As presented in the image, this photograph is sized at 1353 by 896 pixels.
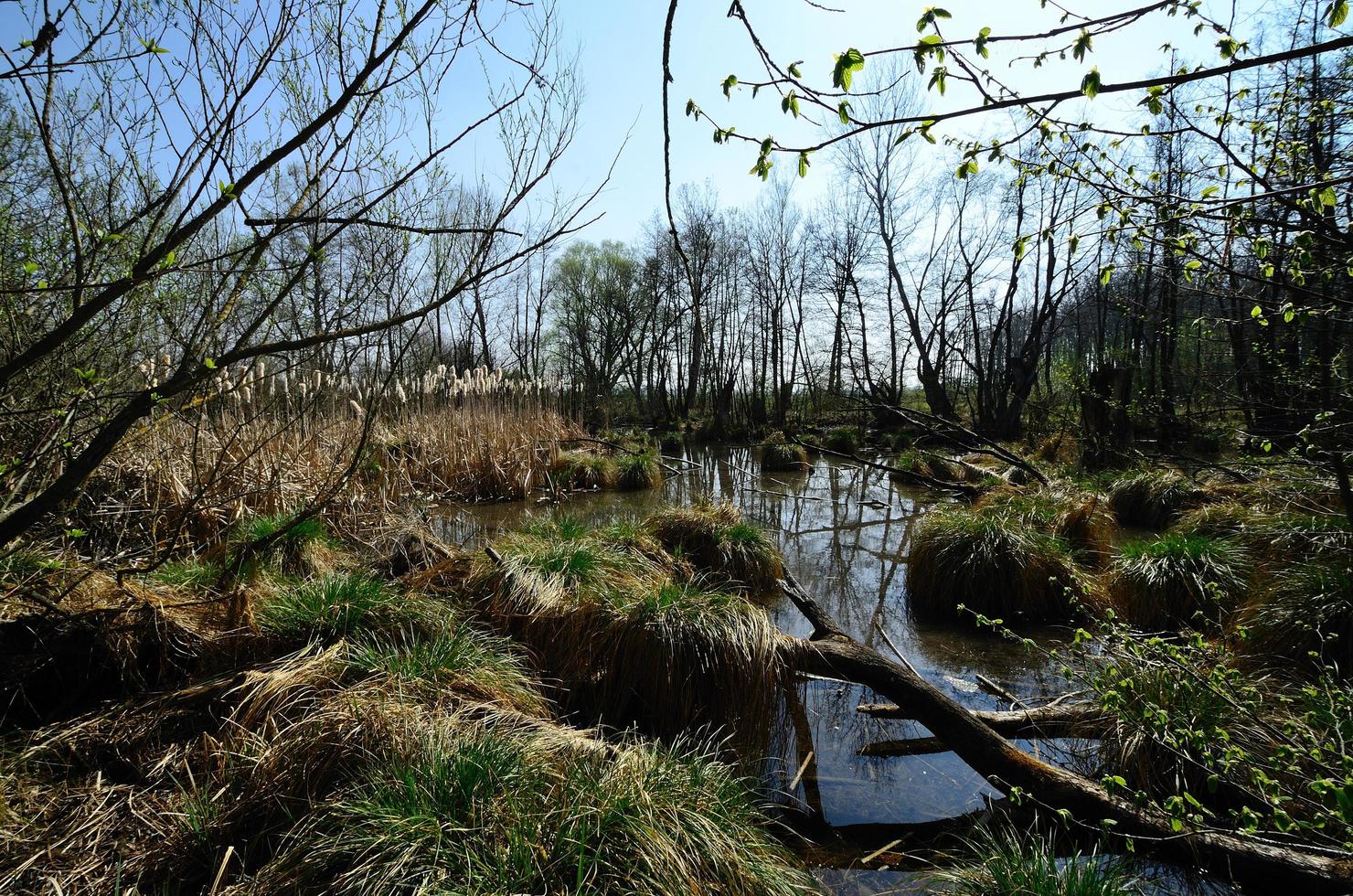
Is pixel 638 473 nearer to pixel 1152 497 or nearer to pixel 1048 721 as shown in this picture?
pixel 1152 497

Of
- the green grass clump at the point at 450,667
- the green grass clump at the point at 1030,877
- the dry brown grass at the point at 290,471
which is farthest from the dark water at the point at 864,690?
the green grass clump at the point at 450,667

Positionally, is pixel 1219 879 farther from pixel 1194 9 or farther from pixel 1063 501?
pixel 1063 501

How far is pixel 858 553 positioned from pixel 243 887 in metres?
7.20

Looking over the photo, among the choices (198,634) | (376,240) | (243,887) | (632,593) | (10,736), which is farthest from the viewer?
(632,593)

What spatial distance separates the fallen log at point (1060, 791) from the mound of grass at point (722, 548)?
2447mm

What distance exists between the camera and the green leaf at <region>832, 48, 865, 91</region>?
4.92 ft

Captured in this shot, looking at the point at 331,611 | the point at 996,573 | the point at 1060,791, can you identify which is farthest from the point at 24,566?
the point at 996,573

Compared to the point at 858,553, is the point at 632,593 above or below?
above

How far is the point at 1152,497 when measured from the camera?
858 cm

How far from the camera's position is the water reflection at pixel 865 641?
325 cm

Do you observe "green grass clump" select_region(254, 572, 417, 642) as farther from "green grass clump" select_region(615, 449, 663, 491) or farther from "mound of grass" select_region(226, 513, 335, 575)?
"green grass clump" select_region(615, 449, 663, 491)

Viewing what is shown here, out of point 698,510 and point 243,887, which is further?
point 698,510

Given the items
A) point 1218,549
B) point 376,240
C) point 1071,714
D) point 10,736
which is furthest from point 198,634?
point 1218,549

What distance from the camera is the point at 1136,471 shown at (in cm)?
927
